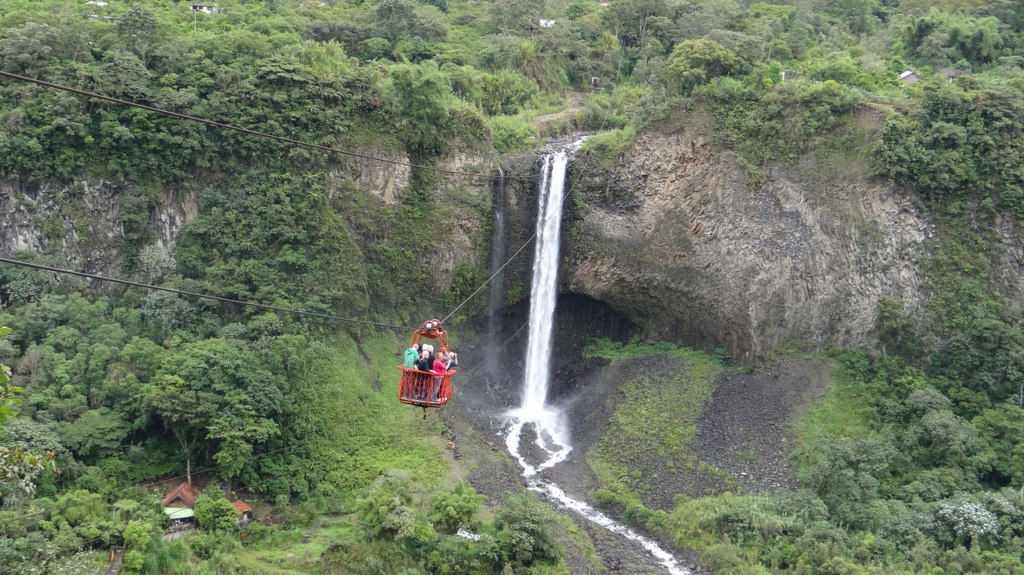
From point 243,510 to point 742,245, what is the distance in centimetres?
1863

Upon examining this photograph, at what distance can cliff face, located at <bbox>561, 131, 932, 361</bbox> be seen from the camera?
1164 inches

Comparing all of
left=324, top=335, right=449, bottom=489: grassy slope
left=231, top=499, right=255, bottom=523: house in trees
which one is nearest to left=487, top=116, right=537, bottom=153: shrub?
left=324, top=335, right=449, bottom=489: grassy slope

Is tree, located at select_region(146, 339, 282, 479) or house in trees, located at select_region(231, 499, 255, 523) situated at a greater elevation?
tree, located at select_region(146, 339, 282, 479)

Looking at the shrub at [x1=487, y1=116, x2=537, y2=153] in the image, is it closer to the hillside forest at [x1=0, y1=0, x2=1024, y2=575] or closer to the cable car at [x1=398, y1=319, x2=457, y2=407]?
the hillside forest at [x1=0, y1=0, x2=1024, y2=575]

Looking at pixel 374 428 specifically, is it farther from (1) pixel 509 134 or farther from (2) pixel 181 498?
→ (1) pixel 509 134

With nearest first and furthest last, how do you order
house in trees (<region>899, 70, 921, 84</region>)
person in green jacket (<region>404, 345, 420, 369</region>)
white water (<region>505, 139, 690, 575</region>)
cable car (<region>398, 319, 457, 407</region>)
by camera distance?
Result: 1. person in green jacket (<region>404, 345, 420, 369</region>)
2. cable car (<region>398, 319, 457, 407</region>)
3. white water (<region>505, 139, 690, 575</region>)
4. house in trees (<region>899, 70, 921, 84</region>)

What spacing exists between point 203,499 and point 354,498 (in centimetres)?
409

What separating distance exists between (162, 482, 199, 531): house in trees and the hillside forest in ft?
1.12

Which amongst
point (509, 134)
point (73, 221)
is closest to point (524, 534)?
point (73, 221)

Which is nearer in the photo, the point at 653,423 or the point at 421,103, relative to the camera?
the point at 653,423

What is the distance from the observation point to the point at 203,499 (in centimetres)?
2198

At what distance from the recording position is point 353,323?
95.7ft

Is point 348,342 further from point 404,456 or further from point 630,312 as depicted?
point 630,312

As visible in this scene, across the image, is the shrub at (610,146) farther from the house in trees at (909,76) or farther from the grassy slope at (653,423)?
the house in trees at (909,76)
